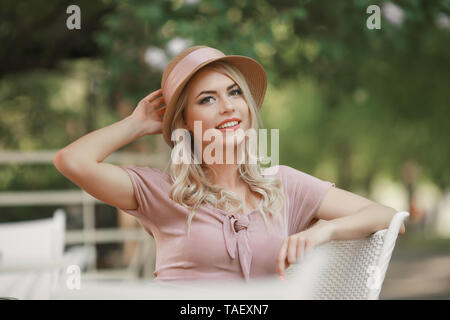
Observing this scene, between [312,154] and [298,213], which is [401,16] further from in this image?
[312,154]

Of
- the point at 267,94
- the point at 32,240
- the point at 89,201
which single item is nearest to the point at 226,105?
the point at 32,240

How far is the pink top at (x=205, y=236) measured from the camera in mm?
1498

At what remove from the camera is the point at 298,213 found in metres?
1.66

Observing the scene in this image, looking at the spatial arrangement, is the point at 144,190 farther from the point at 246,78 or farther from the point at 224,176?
the point at 246,78

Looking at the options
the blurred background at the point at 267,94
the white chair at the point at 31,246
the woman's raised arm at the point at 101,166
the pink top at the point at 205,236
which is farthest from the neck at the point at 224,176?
the blurred background at the point at 267,94

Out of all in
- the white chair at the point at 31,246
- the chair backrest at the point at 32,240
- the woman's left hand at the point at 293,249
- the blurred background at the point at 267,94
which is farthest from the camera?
the blurred background at the point at 267,94

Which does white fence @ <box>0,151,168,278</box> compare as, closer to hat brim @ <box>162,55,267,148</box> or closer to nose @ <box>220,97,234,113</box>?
hat brim @ <box>162,55,267,148</box>

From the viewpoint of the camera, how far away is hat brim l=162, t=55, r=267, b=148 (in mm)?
1576

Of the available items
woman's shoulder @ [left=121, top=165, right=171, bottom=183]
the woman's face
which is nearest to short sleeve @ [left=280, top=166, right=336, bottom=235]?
the woman's face

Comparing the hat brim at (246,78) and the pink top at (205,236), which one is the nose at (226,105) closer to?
the hat brim at (246,78)

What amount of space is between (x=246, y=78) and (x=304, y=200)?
1.36ft

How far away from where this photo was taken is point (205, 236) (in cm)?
151

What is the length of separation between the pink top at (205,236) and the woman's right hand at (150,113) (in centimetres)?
14

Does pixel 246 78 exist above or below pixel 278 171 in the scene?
above
